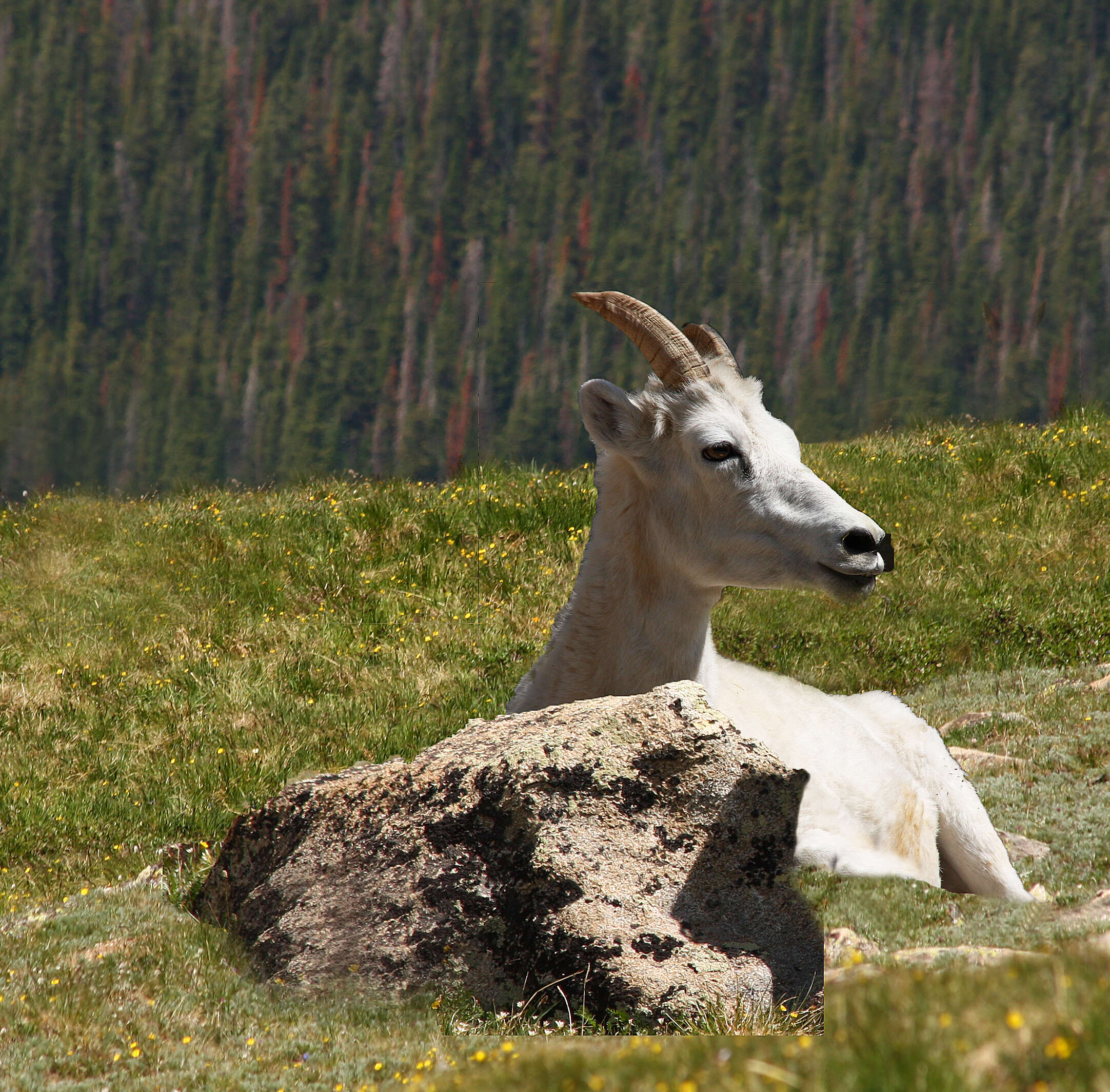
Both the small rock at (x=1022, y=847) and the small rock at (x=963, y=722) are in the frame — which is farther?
the small rock at (x=963, y=722)

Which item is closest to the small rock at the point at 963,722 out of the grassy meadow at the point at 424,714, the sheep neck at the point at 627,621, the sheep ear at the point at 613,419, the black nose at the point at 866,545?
the grassy meadow at the point at 424,714

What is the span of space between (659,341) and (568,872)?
3.07m

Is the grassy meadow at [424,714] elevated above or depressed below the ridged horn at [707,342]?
below

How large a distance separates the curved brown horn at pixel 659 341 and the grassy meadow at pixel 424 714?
2888 millimetres

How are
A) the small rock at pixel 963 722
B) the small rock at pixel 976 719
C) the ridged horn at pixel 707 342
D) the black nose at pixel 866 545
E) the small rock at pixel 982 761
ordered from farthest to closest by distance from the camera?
the small rock at pixel 963 722
the small rock at pixel 976 719
the small rock at pixel 982 761
the ridged horn at pixel 707 342
the black nose at pixel 866 545

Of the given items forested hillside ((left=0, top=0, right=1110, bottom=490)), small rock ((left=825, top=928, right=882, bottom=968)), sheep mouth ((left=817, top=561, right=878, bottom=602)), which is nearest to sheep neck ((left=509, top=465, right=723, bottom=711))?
sheep mouth ((left=817, top=561, right=878, bottom=602))

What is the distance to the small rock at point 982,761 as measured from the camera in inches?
281

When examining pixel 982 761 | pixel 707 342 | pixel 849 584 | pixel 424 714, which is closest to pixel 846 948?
pixel 849 584

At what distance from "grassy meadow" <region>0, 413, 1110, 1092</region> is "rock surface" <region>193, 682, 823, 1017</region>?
0.58 ft

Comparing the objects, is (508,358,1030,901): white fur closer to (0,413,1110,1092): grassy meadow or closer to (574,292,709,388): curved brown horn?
(574,292,709,388): curved brown horn

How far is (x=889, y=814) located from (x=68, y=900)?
4360mm

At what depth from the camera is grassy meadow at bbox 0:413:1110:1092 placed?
8.56ft

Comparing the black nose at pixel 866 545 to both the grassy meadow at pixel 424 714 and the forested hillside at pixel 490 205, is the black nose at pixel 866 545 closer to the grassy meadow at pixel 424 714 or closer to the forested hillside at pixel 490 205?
the grassy meadow at pixel 424 714

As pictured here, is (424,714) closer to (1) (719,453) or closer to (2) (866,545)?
(1) (719,453)
